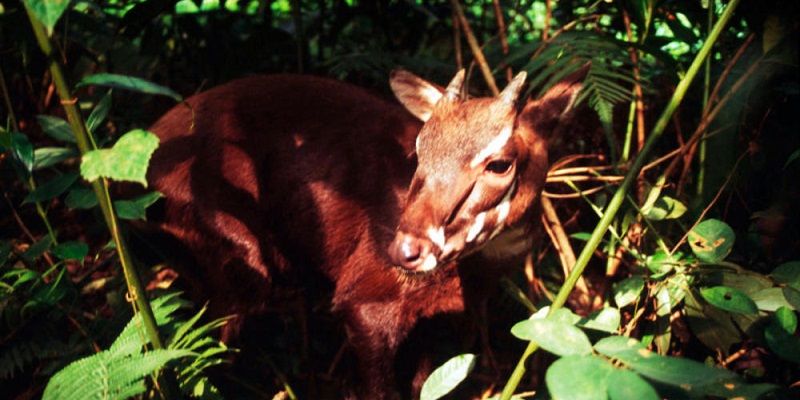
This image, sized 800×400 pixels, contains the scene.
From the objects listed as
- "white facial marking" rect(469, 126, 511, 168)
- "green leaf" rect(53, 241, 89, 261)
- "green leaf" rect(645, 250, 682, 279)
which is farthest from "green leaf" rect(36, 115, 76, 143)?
"green leaf" rect(645, 250, 682, 279)

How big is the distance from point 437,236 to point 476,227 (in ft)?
0.80

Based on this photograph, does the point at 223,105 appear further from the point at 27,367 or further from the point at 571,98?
the point at 571,98

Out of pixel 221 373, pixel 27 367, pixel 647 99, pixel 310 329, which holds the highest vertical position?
pixel 647 99

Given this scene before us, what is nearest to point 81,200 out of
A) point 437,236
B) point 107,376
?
point 107,376

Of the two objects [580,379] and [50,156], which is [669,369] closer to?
[580,379]

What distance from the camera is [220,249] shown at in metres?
3.46

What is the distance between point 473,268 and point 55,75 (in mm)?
2257

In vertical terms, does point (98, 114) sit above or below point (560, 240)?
above

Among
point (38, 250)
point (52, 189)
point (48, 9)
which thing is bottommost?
point (38, 250)

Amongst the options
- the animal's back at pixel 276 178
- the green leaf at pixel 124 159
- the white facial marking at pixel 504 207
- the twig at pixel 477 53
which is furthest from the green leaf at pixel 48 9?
the twig at pixel 477 53

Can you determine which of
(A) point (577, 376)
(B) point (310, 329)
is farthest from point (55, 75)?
(B) point (310, 329)

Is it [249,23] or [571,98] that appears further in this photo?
[249,23]

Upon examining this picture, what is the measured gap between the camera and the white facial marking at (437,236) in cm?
255

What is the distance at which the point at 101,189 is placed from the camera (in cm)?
175
